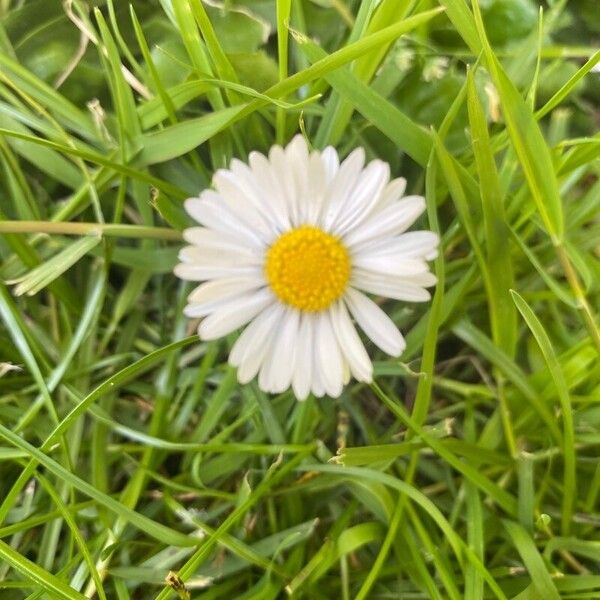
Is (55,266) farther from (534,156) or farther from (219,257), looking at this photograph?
(534,156)

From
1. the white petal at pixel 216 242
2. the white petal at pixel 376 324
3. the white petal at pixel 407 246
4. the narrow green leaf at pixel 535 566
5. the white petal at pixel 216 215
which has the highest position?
the white petal at pixel 216 215

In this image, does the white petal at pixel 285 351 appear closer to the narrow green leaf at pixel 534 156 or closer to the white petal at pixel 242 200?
the white petal at pixel 242 200

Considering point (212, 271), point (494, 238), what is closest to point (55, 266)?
point (212, 271)

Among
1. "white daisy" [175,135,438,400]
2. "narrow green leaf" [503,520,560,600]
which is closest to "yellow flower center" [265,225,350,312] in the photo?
"white daisy" [175,135,438,400]

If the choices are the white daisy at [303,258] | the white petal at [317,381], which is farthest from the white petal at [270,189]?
the white petal at [317,381]

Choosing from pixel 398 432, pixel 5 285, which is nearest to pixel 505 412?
pixel 398 432

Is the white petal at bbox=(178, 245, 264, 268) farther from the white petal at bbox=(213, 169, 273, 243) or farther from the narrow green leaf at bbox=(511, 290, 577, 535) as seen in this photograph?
the narrow green leaf at bbox=(511, 290, 577, 535)

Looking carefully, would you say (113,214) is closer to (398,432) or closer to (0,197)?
(0,197)

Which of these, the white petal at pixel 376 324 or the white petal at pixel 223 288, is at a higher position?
the white petal at pixel 223 288
